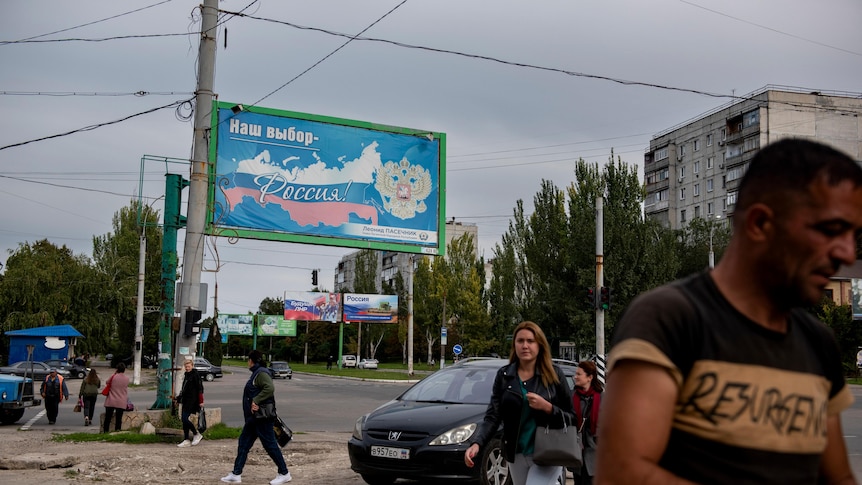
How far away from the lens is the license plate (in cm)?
998

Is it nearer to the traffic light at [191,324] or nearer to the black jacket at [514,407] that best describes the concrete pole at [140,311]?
the traffic light at [191,324]

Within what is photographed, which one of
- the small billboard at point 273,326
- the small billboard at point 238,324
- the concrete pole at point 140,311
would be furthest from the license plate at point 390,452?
the small billboard at point 238,324

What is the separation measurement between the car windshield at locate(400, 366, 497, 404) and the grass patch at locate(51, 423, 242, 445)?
7.67 metres

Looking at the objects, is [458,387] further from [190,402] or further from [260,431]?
[190,402]

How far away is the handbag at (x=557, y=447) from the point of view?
19.5 ft

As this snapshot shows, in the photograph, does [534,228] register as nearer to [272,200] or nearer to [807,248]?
[272,200]

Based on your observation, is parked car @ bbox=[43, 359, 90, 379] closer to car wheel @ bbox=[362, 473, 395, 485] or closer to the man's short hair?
car wheel @ bbox=[362, 473, 395, 485]

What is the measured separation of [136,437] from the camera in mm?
17281

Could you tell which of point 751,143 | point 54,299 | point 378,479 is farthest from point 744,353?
point 751,143

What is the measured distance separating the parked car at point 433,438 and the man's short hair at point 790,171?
7.93m

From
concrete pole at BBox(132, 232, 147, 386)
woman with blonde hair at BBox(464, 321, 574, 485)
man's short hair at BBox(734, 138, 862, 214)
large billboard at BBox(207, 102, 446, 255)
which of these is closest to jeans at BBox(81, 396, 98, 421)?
Result: large billboard at BBox(207, 102, 446, 255)

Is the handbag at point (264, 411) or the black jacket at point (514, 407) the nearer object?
the black jacket at point (514, 407)

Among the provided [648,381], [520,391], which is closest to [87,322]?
[520,391]

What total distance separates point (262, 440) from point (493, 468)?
3307mm
